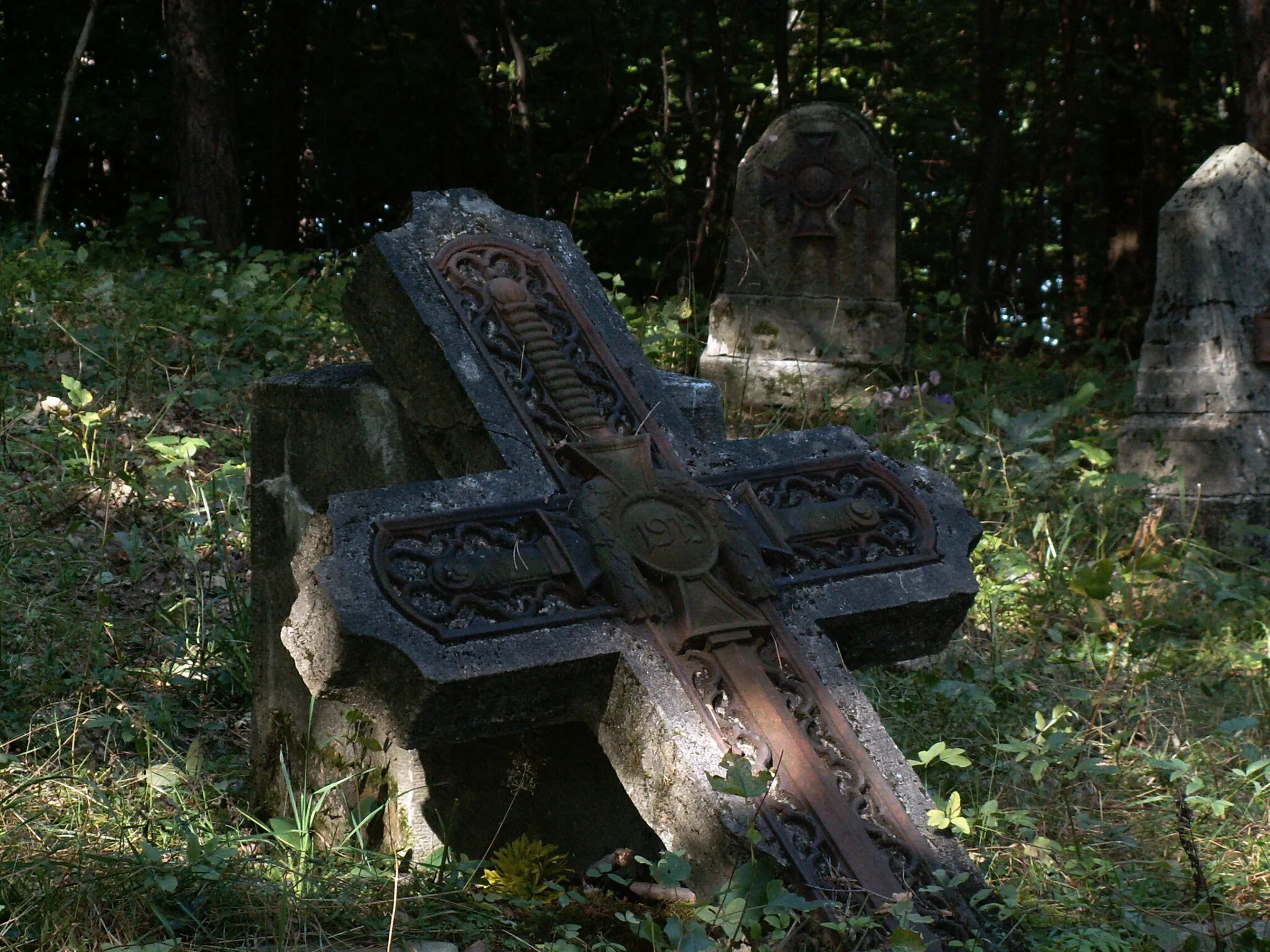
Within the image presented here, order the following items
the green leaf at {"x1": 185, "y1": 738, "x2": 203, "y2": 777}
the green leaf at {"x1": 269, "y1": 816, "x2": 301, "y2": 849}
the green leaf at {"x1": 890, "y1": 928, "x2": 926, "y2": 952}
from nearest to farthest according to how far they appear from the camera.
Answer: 1. the green leaf at {"x1": 890, "y1": 928, "x2": 926, "y2": 952}
2. the green leaf at {"x1": 269, "y1": 816, "x2": 301, "y2": 849}
3. the green leaf at {"x1": 185, "y1": 738, "x2": 203, "y2": 777}

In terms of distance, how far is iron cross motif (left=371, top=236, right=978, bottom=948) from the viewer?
2.32 m

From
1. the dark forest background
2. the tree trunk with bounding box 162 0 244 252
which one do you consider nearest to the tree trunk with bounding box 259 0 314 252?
the dark forest background

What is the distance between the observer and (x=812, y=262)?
7703 mm

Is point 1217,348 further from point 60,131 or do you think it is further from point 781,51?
point 60,131

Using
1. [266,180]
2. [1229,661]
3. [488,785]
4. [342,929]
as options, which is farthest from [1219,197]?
[266,180]

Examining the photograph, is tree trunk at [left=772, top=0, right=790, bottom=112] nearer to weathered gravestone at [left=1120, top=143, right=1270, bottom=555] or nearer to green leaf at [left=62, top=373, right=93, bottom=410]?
weathered gravestone at [left=1120, top=143, right=1270, bottom=555]

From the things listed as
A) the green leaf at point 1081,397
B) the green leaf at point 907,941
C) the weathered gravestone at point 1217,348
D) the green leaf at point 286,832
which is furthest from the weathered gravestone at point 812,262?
the green leaf at point 907,941

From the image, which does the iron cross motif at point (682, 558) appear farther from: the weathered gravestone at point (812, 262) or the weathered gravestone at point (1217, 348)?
the weathered gravestone at point (812, 262)

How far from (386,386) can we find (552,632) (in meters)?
0.90

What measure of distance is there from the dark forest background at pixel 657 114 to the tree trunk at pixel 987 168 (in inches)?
1.0

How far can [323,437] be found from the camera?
3.22m

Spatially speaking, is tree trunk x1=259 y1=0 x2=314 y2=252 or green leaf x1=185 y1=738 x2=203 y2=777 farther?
tree trunk x1=259 y1=0 x2=314 y2=252

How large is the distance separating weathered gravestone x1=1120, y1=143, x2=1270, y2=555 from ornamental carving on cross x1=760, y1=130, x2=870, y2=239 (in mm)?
1878

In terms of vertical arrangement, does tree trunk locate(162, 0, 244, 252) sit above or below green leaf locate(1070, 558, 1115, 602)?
above
